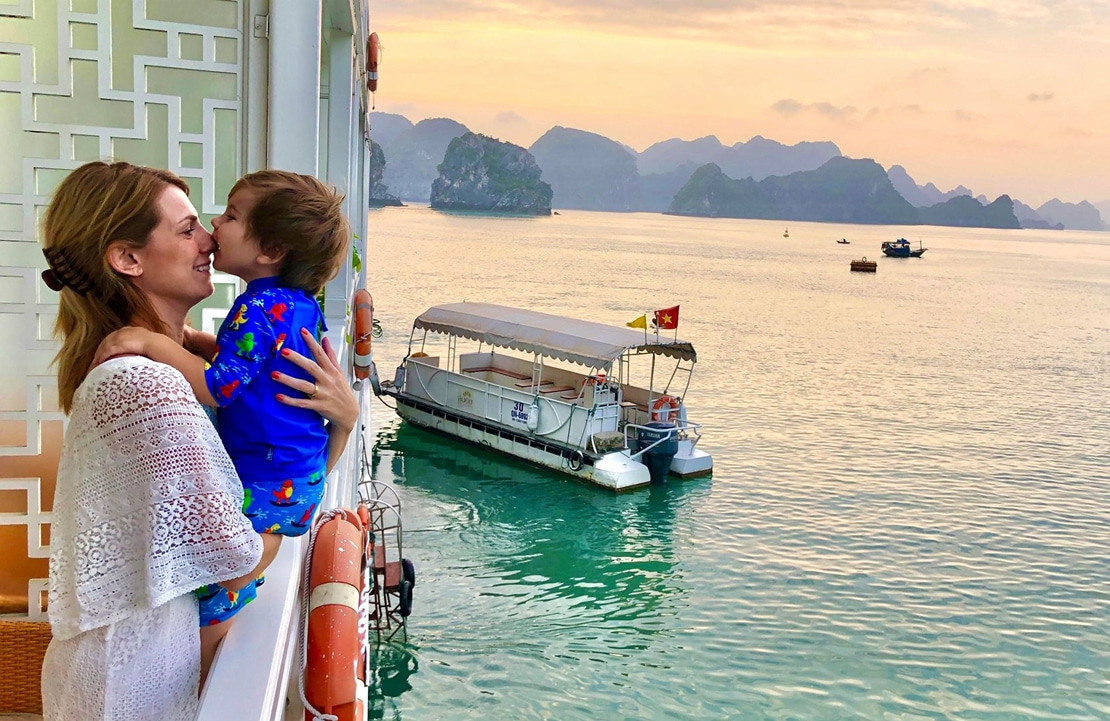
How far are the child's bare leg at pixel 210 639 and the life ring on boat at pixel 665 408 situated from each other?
16766mm

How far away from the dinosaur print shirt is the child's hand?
16 centimetres

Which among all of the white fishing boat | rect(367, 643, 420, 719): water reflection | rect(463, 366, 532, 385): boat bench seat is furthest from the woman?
rect(463, 366, 532, 385): boat bench seat

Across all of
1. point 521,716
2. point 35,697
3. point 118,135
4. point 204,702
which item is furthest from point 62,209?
point 521,716

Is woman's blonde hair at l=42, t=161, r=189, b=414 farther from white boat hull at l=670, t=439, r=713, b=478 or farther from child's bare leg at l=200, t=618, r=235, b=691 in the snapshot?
white boat hull at l=670, t=439, r=713, b=478

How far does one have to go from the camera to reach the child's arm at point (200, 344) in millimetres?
2324

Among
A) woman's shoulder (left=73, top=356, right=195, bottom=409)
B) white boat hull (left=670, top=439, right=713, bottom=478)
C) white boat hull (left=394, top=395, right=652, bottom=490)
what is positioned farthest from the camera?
white boat hull (left=670, top=439, right=713, bottom=478)

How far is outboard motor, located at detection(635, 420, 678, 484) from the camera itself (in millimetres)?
18578

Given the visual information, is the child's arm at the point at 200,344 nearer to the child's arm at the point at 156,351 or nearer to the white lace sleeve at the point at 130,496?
the child's arm at the point at 156,351

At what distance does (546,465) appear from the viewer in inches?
757

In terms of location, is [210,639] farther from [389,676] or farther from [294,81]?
[389,676]

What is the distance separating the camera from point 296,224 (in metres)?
2.11

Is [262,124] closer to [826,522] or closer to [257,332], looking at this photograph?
[257,332]

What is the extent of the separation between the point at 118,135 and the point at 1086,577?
1711cm

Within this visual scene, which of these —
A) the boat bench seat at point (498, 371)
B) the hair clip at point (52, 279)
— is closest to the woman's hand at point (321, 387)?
the hair clip at point (52, 279)
